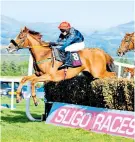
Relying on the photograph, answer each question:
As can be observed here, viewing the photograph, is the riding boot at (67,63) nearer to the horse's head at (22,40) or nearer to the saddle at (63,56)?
the saddle at (63,56)

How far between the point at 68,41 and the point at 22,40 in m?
0.99

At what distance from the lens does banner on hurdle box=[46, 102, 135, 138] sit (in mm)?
7674

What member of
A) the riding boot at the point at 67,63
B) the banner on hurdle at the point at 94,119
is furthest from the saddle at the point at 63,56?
the banner on hurdle at the point at 94,119

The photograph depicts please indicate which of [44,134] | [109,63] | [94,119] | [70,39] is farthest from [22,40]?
[44,134]

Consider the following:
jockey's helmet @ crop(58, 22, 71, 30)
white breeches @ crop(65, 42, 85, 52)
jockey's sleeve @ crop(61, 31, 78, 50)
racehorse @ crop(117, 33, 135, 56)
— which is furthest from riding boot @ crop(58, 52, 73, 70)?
racehorse @ crop(117, 33, 135, 56)

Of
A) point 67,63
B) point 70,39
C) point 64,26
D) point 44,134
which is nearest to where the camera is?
point 44,134

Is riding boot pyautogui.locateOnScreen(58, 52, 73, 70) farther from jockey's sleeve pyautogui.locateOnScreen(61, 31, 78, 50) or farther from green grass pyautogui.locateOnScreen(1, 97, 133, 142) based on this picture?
green grass pyautogui.locateOnScreen(1, 97, 133, 142)

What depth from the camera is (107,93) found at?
8398 millimetres

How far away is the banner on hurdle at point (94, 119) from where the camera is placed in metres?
7.67

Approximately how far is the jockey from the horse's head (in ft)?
1.48

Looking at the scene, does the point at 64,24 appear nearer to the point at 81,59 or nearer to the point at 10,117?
the point at 81,59

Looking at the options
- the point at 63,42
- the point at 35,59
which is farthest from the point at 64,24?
the point at 35,59

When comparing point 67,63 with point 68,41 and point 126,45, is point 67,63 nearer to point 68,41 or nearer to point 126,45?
point 68,41

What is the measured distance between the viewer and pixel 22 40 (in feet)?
32.0
